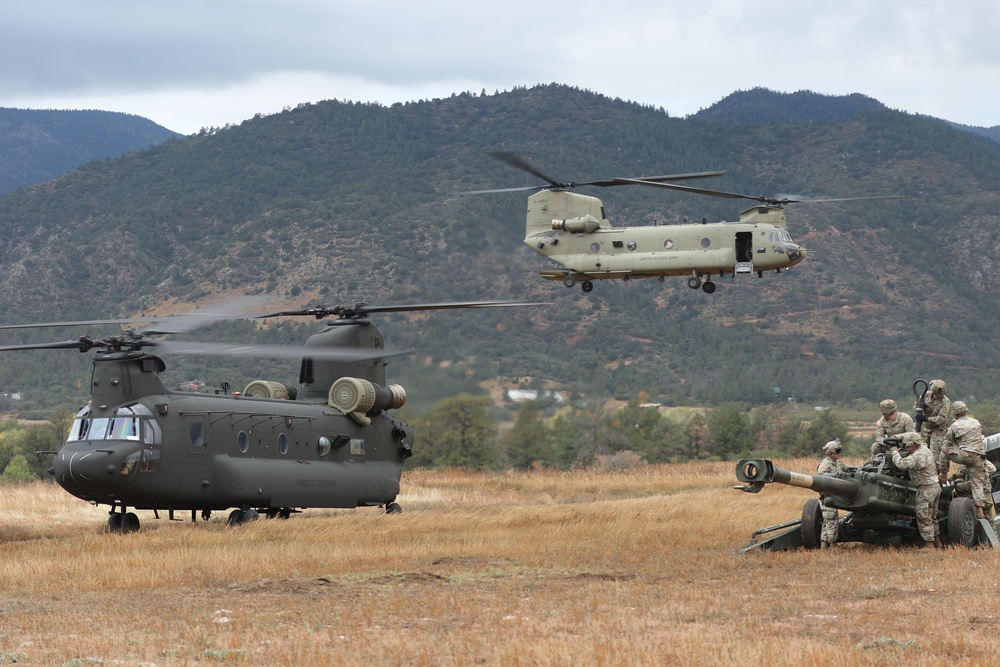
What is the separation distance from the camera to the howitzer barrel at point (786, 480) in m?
16.5

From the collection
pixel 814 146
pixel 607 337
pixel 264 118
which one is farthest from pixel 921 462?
pixel 264 118

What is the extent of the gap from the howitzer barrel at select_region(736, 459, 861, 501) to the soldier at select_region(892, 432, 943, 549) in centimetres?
76

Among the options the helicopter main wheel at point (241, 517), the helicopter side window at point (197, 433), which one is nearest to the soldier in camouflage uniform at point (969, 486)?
the helicopter main wheel at point (241, 517)

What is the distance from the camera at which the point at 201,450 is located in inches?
943

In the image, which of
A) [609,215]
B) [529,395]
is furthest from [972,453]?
[609,215]

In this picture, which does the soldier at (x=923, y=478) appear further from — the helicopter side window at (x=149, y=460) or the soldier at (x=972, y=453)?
the helicopter side window at (x=149, y=460)

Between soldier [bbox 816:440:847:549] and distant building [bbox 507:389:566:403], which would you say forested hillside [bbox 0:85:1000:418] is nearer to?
distant building [bbox 507:389:566:403]

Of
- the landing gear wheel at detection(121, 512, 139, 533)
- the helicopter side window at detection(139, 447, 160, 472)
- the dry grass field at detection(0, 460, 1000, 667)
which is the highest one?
the helicopter side window at detection(139, 447, 160, 472)

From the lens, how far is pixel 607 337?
77250 mm

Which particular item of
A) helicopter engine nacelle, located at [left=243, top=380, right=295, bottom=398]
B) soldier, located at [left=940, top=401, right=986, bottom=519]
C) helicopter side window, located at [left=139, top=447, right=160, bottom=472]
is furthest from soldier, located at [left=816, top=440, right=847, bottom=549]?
helicopter engine nacelle, located at [left=243, top=380, right=295, bottom=398]

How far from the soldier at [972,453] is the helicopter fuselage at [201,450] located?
12.3m

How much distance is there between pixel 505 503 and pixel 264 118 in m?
121

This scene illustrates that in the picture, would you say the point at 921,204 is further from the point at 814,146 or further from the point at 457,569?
the point at 457,569

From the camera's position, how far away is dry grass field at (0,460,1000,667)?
11.7 m
